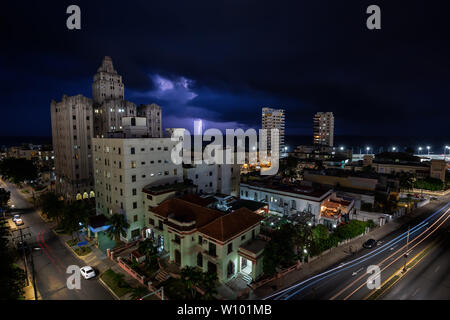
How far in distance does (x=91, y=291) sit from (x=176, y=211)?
648 inches

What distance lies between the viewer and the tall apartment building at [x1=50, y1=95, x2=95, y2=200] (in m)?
70.2

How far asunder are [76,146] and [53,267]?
149 feet

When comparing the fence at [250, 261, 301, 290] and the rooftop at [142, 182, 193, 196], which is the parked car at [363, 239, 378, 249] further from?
A: the rooftop at [142, 182, 193, 196]

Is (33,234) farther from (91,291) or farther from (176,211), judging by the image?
(176,211)

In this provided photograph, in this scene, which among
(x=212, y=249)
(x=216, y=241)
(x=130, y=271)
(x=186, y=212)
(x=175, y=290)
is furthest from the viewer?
(x=186, y=212)

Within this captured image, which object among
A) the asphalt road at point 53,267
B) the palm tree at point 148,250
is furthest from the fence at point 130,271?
the asphalt road at point 53,267

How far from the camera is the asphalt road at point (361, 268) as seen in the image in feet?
96.0

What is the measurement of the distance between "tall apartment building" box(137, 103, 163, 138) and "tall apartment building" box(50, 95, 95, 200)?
2393cm

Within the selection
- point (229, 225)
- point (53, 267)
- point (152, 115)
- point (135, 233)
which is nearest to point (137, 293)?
point (229, 225)

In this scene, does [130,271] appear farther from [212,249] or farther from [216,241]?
[216,241]

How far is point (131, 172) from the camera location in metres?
45.9

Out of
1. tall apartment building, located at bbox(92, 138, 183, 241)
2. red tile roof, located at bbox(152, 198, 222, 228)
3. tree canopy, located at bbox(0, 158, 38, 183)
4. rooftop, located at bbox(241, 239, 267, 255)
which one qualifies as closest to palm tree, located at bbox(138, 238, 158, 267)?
red tile roof, located at bbox(152, 198, 222, 228)

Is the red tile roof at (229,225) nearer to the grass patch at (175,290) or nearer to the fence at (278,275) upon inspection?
the fence at (278,275)

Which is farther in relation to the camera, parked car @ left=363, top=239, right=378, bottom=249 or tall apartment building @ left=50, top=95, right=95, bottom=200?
tall apartment building @ left=50, top=95, right=95, bottom=200
